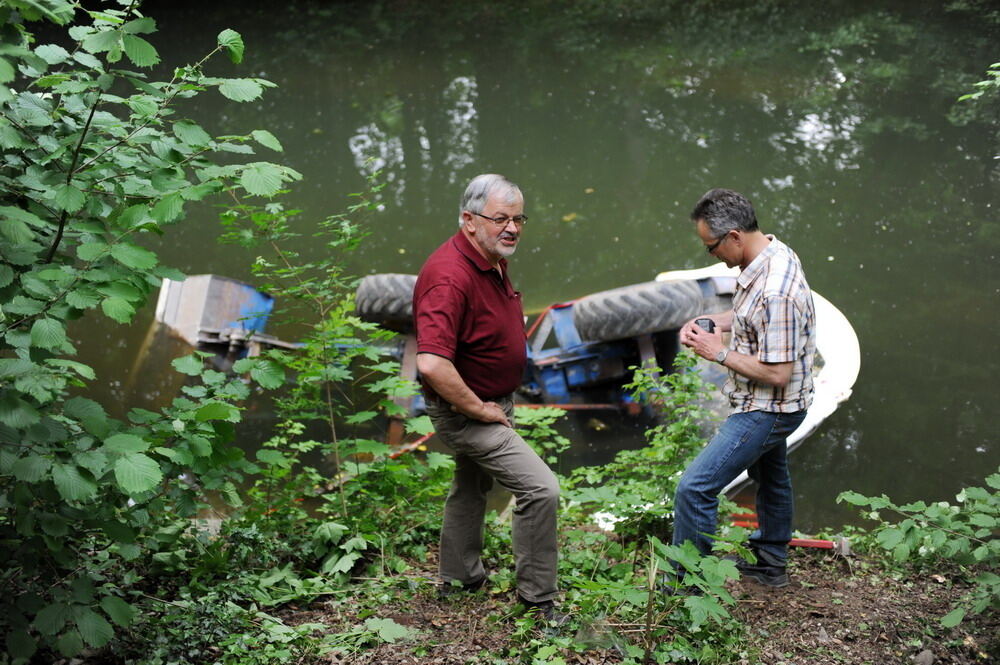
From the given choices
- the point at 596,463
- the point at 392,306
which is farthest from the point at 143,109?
the point at 596,463

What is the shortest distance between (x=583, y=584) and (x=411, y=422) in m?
1.41

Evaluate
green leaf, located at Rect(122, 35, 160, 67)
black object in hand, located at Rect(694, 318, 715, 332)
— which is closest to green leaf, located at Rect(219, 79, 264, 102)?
green leaf, located at Rect(122, 35, 160, 67)

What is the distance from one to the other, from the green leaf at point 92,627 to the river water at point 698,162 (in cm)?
411

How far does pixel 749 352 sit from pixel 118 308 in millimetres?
2388

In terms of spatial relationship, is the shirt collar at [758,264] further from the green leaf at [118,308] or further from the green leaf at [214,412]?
the green leaf at [118,308]

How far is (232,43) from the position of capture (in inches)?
108

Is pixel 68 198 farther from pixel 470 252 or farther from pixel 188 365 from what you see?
pixel 470 252

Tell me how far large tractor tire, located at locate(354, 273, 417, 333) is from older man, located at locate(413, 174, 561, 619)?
3.17 metres

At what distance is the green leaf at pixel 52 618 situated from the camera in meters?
2.46

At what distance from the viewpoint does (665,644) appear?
3.20 metres

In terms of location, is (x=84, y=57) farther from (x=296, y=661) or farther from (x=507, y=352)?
(x=296, y=661)

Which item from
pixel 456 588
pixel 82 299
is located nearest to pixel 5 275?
pixel 82 299

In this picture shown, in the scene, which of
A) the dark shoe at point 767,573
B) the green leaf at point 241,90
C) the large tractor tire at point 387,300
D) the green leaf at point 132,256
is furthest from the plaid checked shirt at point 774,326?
the large tractor tire at point 387,300

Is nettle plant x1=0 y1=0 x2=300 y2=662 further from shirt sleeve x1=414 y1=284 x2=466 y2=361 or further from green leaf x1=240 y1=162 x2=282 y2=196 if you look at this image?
shirt sleeve x1=414 y1=284 x2=466 y2=361
